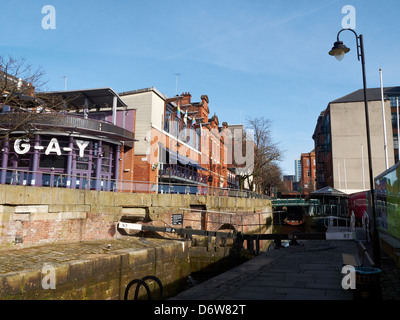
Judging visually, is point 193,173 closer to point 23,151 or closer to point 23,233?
point 23,151

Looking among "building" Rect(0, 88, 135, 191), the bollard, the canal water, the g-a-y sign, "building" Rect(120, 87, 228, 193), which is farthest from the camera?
"building" Rect(120, 87, 228, 193)

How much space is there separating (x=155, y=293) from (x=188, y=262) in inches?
140

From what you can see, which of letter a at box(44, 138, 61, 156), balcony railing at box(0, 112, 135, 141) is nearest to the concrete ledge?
balcony railing at box(0, 112, 135, 141)

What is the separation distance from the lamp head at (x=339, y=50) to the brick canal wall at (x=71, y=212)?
899 cm

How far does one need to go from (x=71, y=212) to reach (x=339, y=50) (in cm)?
1257

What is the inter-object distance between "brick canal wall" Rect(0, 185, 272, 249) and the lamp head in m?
8.99

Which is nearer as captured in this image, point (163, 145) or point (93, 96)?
point (93, 96)

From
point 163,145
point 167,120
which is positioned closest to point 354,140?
point 167,120

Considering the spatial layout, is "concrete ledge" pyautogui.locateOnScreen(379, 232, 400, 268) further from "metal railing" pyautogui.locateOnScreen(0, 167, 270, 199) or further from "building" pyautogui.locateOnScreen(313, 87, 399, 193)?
"building" pyautogui.locateOnScreen(313, 87, 399, 193)

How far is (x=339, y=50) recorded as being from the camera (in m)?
10.3

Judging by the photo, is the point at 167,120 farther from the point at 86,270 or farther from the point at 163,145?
the point at 86,270

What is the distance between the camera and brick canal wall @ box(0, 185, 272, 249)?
12.3m
